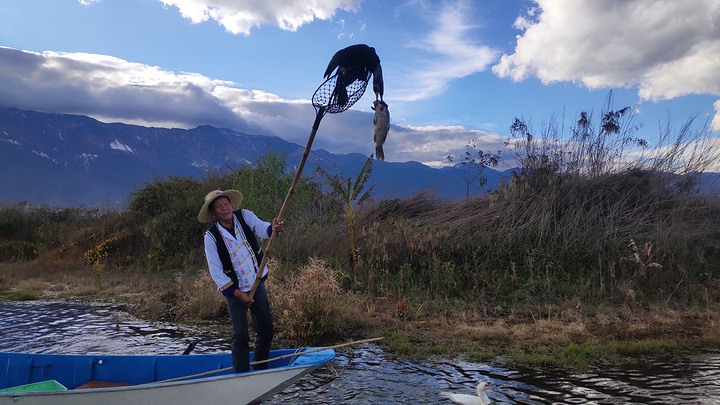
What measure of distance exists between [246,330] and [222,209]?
1.25 meters

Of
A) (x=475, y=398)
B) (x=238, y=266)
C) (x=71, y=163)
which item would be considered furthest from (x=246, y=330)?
(x=71, y=163)

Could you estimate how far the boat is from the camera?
406 cm

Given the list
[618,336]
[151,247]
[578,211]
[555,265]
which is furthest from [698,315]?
[151,247]

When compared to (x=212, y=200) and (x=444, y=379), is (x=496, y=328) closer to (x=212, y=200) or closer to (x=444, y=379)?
(x=444, y=379)

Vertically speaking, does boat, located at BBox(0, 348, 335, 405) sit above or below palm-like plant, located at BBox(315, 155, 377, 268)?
below

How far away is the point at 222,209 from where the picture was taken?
15.6 feet

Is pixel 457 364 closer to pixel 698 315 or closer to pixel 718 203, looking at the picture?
pixel 698 315

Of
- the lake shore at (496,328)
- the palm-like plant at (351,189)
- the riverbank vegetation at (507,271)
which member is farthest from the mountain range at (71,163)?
the lake shore at (496,328)

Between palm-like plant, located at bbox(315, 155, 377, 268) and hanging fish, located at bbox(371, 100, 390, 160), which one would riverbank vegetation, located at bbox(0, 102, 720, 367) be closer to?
palm-like plant, located at bbox(315, 155, 377, 268)

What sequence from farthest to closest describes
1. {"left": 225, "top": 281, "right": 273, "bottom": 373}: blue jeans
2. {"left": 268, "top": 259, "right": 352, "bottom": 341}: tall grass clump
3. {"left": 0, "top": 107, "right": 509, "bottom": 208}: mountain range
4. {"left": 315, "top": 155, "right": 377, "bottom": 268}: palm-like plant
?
{"left": 0, "top": 107, "right": 509, "bottom": 208}: mountain range
{"left": 315, "top": 155, "right": 377, "bottom": 268}: palm-like plant
{"left": 268, "top": 259, "right": 352, "bottom": 341}: tall grass clump
{"left": 225, "top": 281, "right": 273, "bottom": 373}: blue jeans

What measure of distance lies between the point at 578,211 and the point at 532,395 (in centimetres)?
741

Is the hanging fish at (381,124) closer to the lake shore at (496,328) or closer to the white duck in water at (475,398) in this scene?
the white duck in water at (475,398)

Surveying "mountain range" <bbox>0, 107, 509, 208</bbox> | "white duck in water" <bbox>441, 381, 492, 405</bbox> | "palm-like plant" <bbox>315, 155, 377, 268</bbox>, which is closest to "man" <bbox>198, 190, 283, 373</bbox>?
"white duck in water" <bbox>441, 381, 492, 405</bbox>

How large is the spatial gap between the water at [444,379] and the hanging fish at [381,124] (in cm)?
280
